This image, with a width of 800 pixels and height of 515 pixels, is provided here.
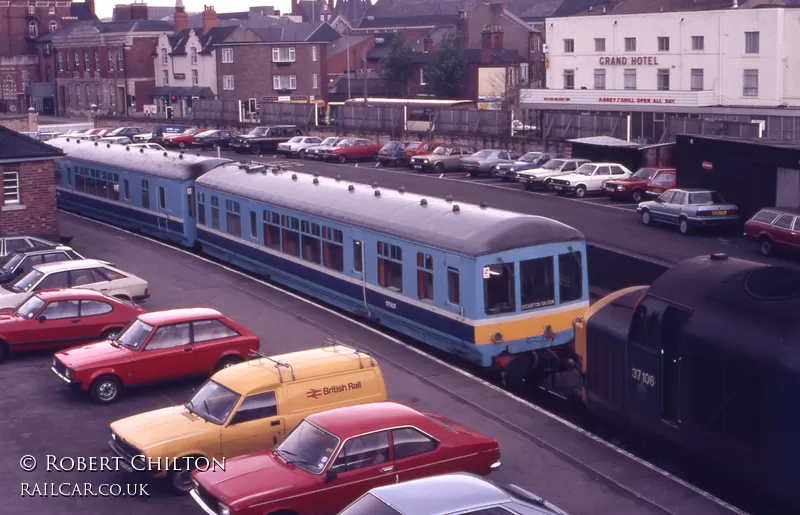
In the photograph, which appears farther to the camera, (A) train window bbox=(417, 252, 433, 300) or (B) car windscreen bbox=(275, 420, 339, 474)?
(A) train window bbox=(417, 252, 433, 300)

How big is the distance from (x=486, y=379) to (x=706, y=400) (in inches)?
259

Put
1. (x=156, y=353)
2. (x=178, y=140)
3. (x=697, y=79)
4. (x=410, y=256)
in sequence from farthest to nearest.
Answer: (x=178, y=140)
(x=697, y=79)
(x=410, y=256)
(x=156, y=353)

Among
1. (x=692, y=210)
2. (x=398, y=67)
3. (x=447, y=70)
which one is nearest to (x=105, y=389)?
(x=692, y=210)

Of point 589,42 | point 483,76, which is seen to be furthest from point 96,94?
point 589,42

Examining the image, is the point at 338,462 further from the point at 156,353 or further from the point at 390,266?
the point at 390,266

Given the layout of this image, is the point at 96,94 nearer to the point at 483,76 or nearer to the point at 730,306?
the point at 483,76

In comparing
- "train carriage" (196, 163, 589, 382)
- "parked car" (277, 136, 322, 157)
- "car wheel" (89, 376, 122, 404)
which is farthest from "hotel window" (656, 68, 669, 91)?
"car wheel" (89, 376, 122, 404)

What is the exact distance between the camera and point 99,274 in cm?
2264

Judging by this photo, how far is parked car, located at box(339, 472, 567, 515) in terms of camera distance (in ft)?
28.4

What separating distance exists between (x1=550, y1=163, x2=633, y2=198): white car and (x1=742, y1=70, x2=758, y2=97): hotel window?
61.7ft

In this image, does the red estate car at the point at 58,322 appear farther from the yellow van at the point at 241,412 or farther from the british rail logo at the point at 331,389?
the british rail logo at the point at 331,389

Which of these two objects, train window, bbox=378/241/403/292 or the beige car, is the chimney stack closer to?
the beige car

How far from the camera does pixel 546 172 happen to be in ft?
148

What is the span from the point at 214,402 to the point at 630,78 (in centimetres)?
5654
